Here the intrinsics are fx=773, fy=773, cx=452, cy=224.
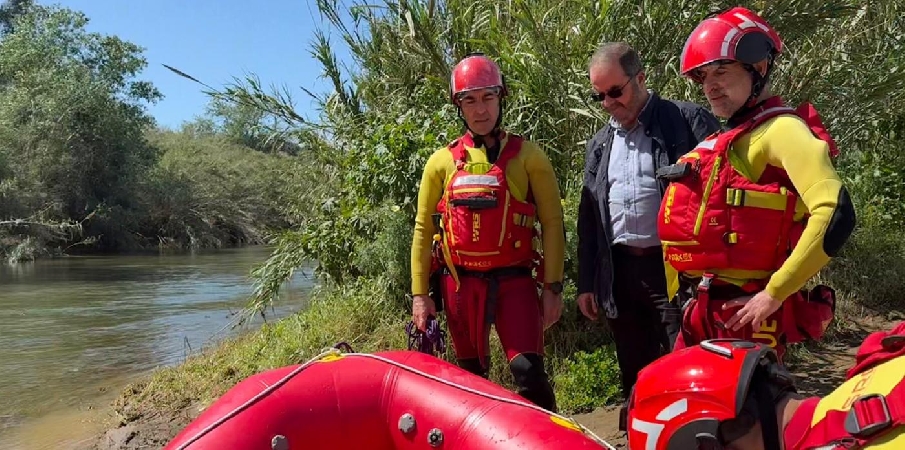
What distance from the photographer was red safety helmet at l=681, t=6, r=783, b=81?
2.14 metres

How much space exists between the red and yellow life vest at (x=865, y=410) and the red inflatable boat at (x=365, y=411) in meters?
0.89

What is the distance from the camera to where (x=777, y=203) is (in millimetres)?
2125

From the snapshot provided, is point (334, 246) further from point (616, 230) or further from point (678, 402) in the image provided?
point (678, 402)

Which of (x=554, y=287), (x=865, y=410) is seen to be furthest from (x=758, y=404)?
(x=554, y=287)

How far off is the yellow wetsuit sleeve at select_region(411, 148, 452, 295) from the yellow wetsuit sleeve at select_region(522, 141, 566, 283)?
360 millimetres

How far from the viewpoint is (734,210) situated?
2158 millimetres

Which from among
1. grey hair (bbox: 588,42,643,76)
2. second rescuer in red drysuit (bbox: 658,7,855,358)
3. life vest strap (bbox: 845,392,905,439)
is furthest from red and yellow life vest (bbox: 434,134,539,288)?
life vest strap (bbox: 845,392,905,439)

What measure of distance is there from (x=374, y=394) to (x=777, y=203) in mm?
1365

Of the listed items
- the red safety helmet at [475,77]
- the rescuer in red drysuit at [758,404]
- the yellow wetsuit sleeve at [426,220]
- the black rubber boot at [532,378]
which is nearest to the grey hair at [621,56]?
the red safety helmet at [475,77]

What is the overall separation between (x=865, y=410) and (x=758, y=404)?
249mm

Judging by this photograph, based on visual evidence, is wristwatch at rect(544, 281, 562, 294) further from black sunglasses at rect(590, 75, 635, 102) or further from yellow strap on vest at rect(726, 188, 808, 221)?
yellow strap on vest at rect(726, 188, 808, 221)

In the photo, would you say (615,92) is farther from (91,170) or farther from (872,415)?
(91,170)

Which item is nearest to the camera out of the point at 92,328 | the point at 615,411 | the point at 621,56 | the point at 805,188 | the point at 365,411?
the point at 805,188

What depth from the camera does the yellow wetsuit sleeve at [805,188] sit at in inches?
78.4
